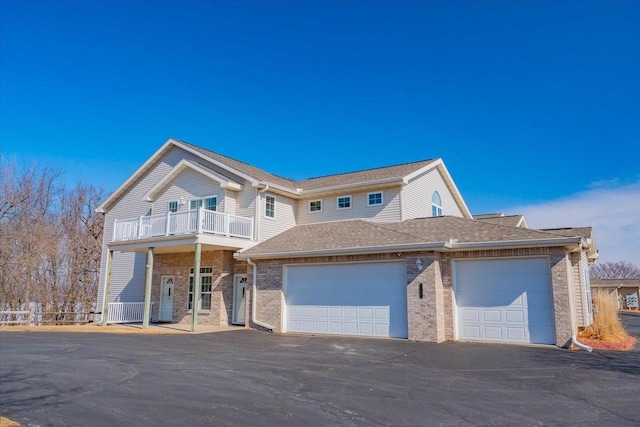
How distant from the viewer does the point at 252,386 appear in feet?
28.1

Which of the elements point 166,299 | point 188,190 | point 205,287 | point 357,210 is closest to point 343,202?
point 357,210

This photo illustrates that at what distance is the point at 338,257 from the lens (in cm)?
1694

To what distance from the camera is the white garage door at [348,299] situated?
618 inches

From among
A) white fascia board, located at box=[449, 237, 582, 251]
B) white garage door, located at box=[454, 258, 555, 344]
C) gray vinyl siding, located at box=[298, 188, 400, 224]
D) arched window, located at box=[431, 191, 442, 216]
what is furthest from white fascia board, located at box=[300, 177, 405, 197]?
white garage door, located at box=[454, 258, 555, 344]

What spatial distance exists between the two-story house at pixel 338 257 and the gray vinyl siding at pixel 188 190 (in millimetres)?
67

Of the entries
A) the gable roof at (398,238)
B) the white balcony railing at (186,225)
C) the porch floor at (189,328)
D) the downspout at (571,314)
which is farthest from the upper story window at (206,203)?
the downspout at (571,314)

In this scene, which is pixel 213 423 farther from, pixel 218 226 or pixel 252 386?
pixel 218 226

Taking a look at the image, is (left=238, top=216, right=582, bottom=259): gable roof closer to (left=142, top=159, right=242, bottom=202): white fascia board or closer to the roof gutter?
the roof gutter

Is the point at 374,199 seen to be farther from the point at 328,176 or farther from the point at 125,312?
A: the point at 125,312

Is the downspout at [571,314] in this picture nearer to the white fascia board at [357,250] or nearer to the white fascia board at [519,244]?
the white fascia board at [519,244]

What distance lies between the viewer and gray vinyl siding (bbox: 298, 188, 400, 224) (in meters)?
20.6

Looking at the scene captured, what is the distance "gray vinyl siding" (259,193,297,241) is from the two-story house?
0.06 meters

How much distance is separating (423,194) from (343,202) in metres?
3.79

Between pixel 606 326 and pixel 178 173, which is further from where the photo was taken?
pixel 178 173
